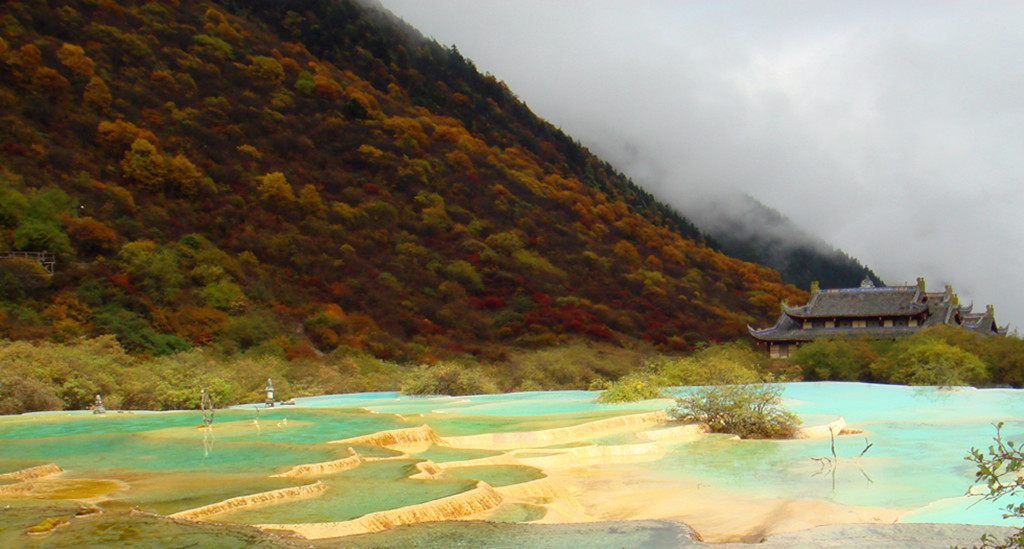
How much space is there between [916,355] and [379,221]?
27028 millimetres

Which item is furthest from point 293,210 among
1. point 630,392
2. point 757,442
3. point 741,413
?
point 757,442

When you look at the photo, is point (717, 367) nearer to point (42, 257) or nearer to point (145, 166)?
point (42, 257)

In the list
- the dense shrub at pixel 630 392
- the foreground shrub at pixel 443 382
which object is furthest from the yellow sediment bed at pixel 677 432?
the foreground shrub at pixel 443 382

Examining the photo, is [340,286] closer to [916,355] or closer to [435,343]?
[435,343]

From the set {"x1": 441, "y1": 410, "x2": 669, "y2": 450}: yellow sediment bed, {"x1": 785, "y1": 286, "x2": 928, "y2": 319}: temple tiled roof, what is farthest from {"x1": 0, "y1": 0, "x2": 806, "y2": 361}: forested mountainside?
{"x1": 441, "y1": 410, "x2": 669, "y2": 450}: yellow sediment bed

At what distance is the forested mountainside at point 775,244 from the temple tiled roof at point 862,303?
44270 mm

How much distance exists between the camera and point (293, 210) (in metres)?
38.4

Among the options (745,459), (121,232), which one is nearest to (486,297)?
(121,232)

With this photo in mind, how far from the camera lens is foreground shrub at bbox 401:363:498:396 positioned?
22094 millimetres

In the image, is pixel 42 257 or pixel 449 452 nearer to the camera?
pixel 449 452

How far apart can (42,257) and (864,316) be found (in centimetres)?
3214

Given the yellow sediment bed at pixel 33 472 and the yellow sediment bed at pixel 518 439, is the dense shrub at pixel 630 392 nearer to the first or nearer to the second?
the yellow sediment bed at pixel 518 439

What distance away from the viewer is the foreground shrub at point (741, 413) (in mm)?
12047

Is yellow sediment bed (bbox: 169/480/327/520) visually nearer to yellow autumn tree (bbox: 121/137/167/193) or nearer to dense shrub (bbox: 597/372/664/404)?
dense shrub (bbox: 597/372/664/404)
